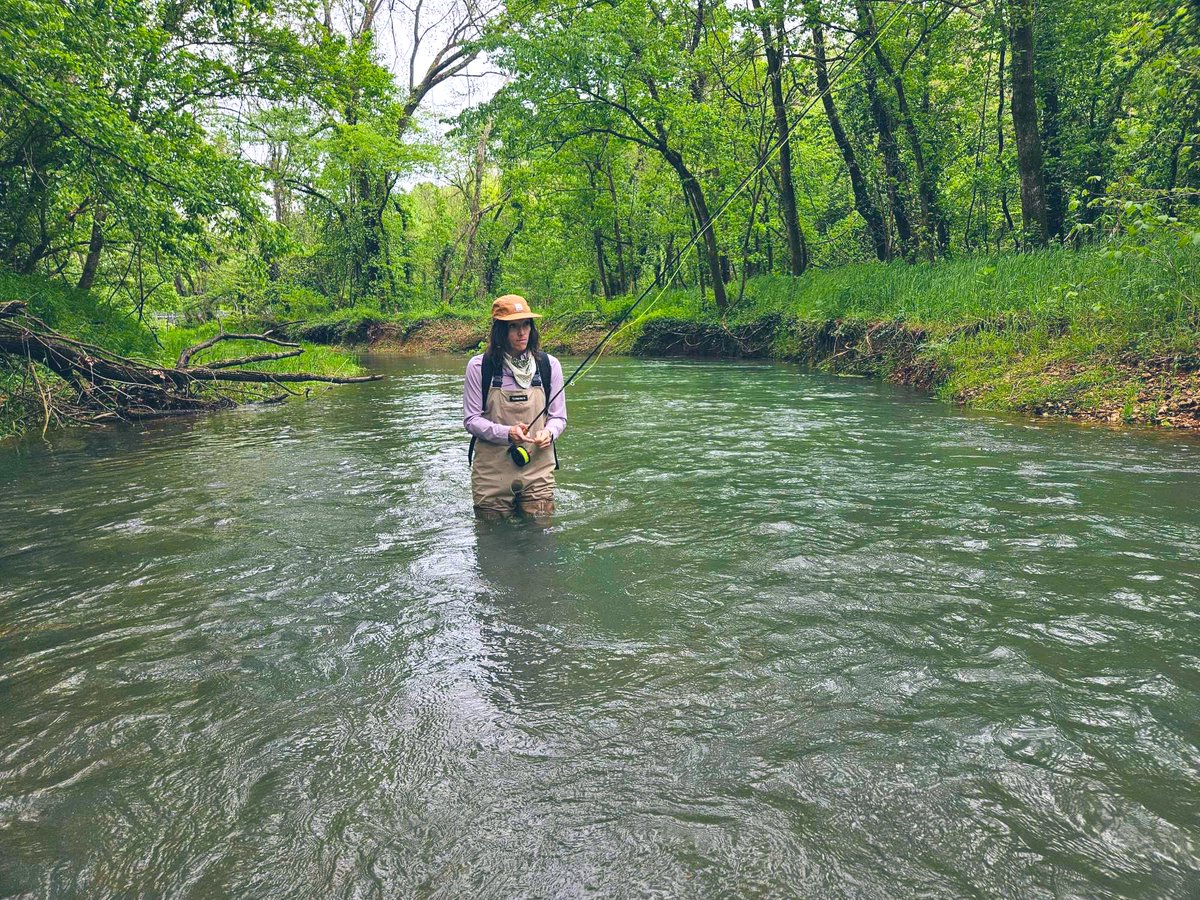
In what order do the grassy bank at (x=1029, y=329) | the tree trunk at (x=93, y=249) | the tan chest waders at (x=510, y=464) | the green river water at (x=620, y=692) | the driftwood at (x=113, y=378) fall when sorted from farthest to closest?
1. the tree trunk at (x=93, y=249)
2. the driftwood at (x=113, y=378)
3. the grassy bank at (x=1029, y=329)
4. the tan chest waders at (x=510, y=464)
5. the green river water at (x=620, y=692)

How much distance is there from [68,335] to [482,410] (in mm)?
10084

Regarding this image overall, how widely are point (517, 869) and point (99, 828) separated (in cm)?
142

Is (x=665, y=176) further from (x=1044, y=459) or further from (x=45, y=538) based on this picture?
(x=45, y=538)

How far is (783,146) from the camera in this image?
18609 mm

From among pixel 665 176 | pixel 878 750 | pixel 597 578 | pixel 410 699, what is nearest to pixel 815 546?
pixel 597 578

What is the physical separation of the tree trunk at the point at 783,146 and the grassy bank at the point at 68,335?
1274cm

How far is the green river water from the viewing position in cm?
234

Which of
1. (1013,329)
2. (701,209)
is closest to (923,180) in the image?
(701,209)

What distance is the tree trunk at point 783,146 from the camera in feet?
60.4

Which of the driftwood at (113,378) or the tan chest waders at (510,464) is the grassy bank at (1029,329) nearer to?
the tan chest waders at (510,464)

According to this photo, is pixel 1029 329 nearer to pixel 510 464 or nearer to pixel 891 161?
pixel 891 161

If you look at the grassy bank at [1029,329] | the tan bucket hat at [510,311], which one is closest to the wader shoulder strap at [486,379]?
the tan bucket hat at [510,311]

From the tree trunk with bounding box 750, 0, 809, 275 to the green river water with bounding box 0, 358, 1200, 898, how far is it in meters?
15.2

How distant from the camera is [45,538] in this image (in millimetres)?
5883
